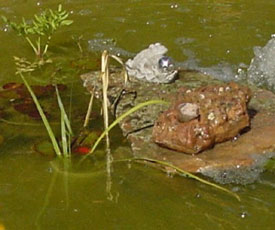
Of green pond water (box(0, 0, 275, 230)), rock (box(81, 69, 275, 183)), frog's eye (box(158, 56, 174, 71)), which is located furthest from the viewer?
frog's eye (box(158, 56, 174, 71))

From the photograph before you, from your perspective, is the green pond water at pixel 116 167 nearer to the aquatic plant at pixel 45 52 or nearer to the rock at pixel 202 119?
the aquatic plant at pixel 45 52

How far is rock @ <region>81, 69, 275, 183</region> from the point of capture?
2.87 metres

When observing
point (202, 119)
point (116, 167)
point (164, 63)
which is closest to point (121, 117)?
point (116, 167)

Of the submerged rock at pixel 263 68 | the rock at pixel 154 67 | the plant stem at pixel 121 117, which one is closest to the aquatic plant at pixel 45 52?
the plant stem at pixel 121 117

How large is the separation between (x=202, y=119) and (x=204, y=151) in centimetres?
14

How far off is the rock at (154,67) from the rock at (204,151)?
0.11 feet

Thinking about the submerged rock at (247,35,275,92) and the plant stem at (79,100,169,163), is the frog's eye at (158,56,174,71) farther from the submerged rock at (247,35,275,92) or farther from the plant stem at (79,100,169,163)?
the plant stem at (79,100,169,163)

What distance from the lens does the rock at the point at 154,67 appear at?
3.65 metres

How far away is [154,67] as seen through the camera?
367 cm

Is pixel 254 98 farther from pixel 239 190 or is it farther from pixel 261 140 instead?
pixel 239 190

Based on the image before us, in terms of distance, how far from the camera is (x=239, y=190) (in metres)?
2.72

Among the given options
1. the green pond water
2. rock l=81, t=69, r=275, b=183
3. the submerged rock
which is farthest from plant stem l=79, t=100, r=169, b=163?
the submerged rock

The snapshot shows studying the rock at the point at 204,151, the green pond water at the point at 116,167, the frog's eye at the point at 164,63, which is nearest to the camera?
the green pond water at the point at 116,167

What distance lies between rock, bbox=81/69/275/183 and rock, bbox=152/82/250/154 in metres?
0.05
